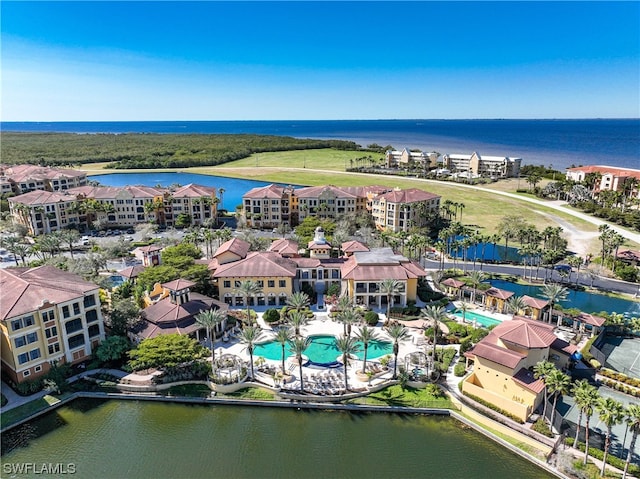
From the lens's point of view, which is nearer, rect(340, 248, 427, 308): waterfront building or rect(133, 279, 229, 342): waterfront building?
rect(133, 279, 229, 342): waterfront building

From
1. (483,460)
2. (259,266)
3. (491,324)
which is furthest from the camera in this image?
(259,266)

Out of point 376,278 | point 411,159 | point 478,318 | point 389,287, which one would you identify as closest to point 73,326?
point 389,287

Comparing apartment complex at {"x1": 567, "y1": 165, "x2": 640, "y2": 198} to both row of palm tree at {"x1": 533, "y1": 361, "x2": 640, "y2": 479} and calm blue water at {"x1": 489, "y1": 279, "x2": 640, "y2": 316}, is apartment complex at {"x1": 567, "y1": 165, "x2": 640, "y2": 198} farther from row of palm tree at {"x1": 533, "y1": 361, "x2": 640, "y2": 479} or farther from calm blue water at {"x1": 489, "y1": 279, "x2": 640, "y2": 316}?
row of palm tree at {"x1": 533, "y1": 361, "x2": 640, "y2": 479}

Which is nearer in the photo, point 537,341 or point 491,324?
point 537,341

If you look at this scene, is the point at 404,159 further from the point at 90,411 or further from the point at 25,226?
the point at 90,411

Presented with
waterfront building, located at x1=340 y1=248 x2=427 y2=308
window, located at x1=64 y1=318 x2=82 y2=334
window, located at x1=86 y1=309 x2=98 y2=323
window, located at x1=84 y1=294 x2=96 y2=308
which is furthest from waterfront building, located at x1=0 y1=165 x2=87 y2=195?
waterfront building, located at x1=340 y1=248 x2=427 y2=308

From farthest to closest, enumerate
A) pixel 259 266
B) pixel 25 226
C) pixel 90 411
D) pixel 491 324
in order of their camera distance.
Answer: pixel 25 226, pixel 259 266, pixel 491 324, pixel 90 411

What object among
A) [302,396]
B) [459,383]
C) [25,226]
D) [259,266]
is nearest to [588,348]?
[459,383]

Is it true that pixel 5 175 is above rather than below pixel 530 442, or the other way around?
above
